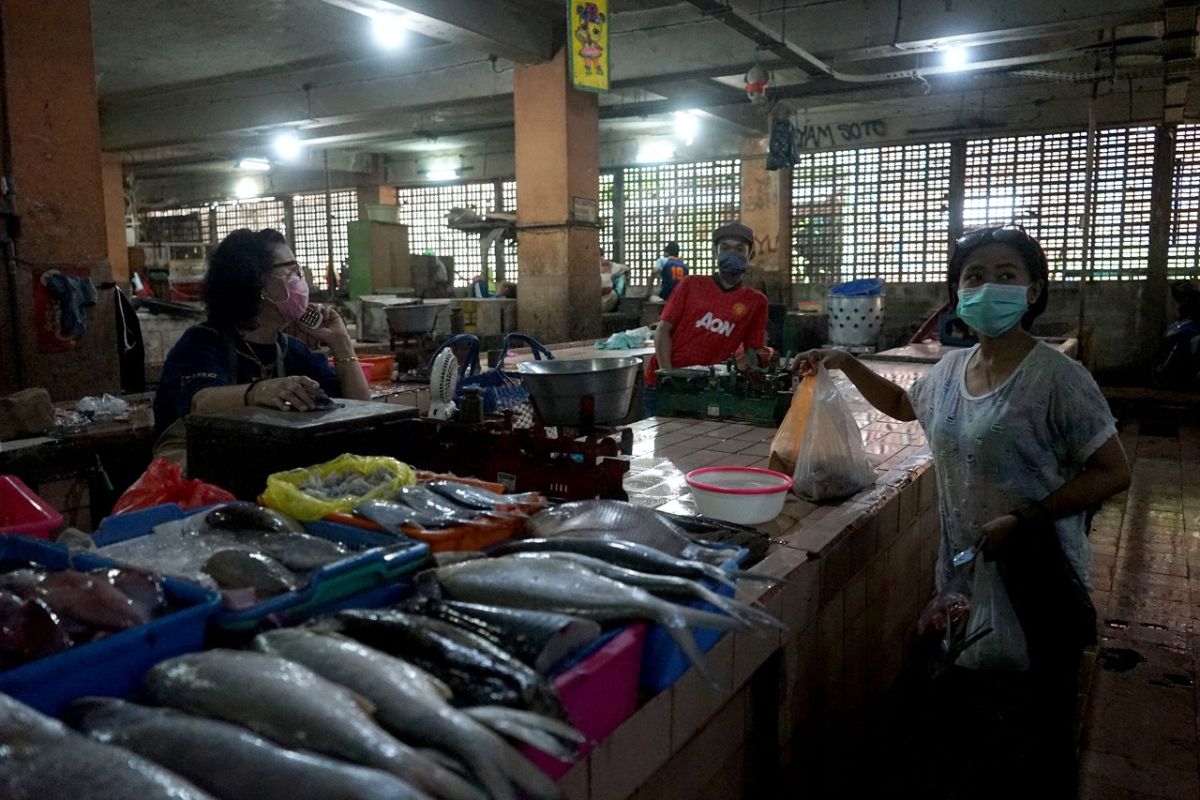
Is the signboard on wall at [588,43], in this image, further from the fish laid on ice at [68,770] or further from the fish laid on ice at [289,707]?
the fish laid on ice at [68,770]

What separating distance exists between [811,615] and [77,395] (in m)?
5.69

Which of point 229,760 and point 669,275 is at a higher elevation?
point 669,275

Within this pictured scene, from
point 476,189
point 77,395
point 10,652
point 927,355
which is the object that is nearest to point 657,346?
point 927,355

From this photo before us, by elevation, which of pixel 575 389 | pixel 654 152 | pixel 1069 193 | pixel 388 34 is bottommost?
pixel 575 389

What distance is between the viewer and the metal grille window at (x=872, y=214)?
14.8 m

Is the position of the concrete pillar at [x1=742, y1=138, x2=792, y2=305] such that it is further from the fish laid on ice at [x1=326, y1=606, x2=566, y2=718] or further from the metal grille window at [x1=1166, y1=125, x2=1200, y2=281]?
the fish laid on ice at [x1=326, y1=606, x2=566, y2=718]

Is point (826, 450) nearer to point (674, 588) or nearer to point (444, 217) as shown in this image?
point (674, 588)

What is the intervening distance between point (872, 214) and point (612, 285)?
4.75 metres

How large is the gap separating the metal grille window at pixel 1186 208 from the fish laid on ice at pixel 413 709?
50.1ft

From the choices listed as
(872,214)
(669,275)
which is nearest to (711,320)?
(669,275)

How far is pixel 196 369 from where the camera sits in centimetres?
345

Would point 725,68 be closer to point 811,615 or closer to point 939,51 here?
point 939,51

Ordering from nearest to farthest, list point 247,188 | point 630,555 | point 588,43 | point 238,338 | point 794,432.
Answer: point 630,555 < point 794,432 < point 238,338 < point 588,43 < point 247,188

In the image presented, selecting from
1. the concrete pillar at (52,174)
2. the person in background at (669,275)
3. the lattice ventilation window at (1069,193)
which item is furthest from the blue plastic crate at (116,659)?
the lattice ventilation window at (1069,193)
